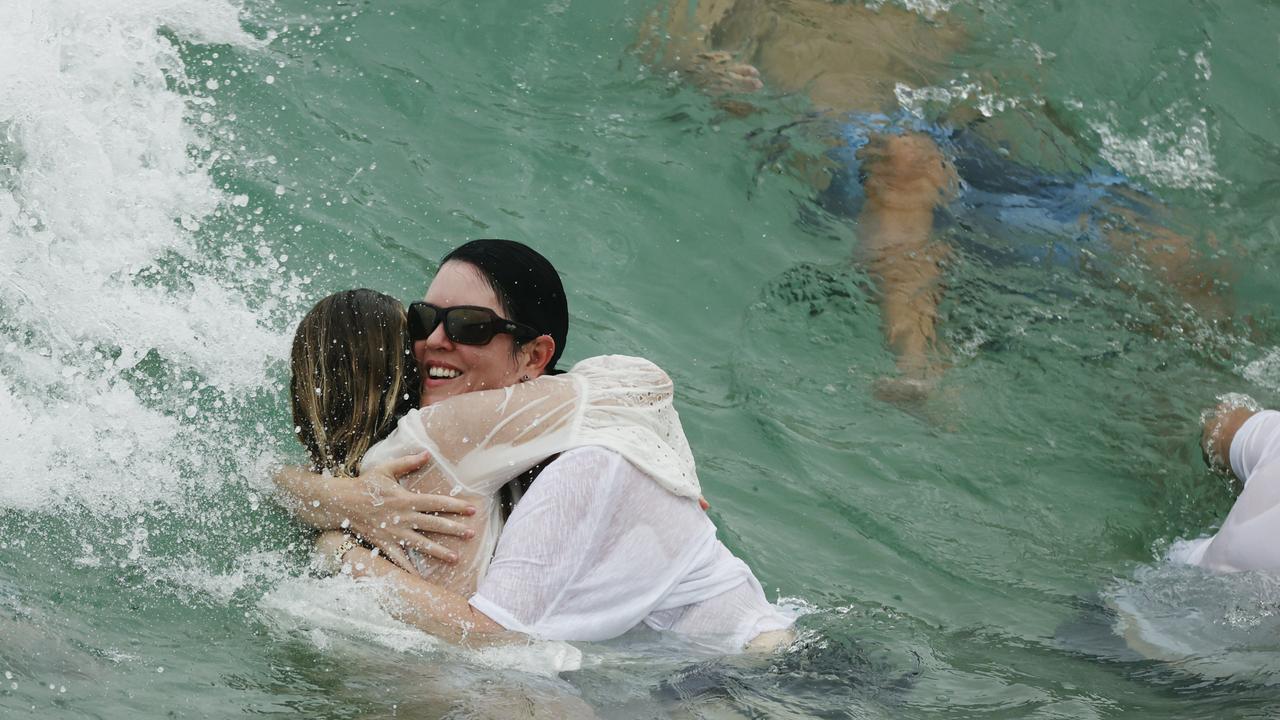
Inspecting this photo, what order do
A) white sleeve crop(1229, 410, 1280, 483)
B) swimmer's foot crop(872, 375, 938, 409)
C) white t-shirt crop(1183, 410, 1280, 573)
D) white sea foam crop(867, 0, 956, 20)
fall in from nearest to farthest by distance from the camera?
white t-shirt crop(1183, 410, 1280, 573)
white sleeve crop(1229, 410, 1280, 483)
swimmer's foot crop(872, 375, 938, 409)
white sea foam crop(867, 0, 956, 20)

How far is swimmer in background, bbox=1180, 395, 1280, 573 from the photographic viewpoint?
15.2 feet

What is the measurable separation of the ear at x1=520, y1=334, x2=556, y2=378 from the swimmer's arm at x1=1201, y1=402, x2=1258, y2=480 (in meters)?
2.98

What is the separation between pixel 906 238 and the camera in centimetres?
716

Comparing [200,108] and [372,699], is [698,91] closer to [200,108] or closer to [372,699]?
[200,108]

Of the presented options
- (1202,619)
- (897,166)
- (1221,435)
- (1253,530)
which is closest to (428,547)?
(1202,619)

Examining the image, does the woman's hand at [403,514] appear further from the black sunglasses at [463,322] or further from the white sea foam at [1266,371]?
the white sea foam at [1266,371]

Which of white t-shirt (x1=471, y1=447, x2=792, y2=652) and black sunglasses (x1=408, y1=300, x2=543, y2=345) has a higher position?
black sunglasses (x1=408, y1=300, x2=543, y2=345)

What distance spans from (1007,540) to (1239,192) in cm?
345

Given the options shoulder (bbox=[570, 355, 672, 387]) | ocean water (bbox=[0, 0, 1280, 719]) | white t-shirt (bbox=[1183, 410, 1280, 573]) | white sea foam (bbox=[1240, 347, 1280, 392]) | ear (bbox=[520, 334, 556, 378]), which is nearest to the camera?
ocean water (bbox=[0, 0, 1280, 719])

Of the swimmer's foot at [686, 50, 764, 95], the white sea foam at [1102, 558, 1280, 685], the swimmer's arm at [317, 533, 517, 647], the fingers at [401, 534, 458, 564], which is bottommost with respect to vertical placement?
the swimmer's arm at [317, 533, 517, 647]

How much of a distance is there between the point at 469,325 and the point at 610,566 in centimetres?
78

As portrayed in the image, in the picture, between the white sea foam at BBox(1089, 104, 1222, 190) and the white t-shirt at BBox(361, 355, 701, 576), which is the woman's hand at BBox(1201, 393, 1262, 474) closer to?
the white sea foam at BBox(1089, 104, 1222, 190)

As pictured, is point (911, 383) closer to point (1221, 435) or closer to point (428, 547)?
point (1221, 435)

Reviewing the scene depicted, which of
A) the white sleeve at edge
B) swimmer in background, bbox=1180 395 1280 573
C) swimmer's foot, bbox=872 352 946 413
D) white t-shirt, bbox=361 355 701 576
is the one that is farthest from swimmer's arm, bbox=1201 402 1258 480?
the white sleeve at edge
